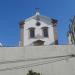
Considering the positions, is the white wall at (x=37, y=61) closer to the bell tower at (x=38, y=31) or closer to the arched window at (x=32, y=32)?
the bell tower at (x=38, y=31)

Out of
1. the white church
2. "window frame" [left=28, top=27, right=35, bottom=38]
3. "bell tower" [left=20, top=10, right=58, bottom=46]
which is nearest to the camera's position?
the white church

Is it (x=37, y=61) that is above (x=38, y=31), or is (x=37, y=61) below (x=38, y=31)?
below

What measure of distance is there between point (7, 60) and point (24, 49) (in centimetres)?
125

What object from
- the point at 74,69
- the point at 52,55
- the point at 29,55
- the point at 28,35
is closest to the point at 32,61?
the point at 29,55

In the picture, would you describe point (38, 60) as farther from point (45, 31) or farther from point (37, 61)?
point (45, 31)

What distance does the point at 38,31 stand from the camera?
2569 centimetres

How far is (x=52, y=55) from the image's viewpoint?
1488 cm

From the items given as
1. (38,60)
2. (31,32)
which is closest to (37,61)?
(38,60)

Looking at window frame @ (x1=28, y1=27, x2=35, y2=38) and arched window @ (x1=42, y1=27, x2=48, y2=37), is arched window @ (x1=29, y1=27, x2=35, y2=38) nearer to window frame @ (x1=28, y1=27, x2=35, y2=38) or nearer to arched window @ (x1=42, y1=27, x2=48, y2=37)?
window frame @ (x1=28, y1=27, x2=35, y2=38)

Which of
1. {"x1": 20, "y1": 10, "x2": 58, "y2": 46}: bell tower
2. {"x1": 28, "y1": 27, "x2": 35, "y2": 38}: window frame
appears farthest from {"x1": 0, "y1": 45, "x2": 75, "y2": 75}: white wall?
{"x1": 28, "y1": 27, "x2": 35, "y2": 38}: window frame

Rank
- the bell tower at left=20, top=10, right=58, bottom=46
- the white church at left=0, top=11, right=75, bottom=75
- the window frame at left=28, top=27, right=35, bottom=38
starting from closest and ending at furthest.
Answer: the white church at left=0, top=11, right=75, bottom=75
the bell tower at left=20, top=10, right=58, bottom=46
the window frame at left=28, top=27, right=35, bottom=38

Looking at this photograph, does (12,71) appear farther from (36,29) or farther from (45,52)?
(36,29)

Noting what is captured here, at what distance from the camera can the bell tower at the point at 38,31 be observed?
81.6ft

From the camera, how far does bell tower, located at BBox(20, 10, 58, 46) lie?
2488 centimetres
